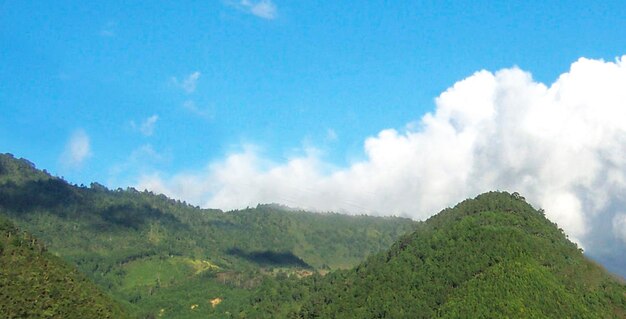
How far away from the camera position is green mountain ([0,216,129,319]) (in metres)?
171

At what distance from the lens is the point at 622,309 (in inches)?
7741

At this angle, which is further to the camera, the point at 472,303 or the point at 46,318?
the point at 472,303

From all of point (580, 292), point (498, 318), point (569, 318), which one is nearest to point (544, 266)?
point (580, 292)

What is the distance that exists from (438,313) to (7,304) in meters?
123

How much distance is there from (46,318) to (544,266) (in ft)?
488

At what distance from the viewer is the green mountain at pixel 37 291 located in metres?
171

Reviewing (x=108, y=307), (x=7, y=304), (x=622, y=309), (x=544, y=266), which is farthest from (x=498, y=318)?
(x=7, y=304)

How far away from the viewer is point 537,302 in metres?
179

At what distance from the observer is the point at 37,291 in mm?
178750

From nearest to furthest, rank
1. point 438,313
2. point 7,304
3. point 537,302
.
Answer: point 7,304, point 537,302, point 438,313

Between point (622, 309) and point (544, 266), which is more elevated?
point (544, 266)

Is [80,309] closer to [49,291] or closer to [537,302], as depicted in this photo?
[49,291]

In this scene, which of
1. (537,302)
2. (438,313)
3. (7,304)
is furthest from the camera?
(438,313)

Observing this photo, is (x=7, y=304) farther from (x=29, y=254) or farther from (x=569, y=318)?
(x=569, y=318)
